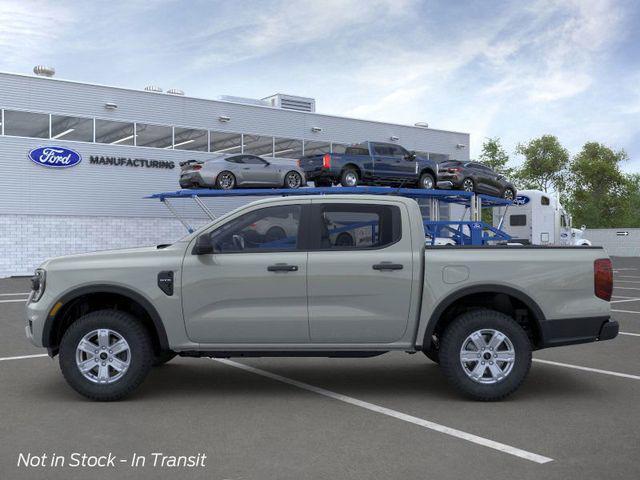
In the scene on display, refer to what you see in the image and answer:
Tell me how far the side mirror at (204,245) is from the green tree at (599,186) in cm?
7090

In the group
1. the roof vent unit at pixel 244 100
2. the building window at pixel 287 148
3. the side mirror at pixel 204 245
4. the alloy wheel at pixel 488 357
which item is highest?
the roof vent unit at pixel 244 100

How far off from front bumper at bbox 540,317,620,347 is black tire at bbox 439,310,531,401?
0.88ft

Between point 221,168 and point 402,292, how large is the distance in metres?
17.4

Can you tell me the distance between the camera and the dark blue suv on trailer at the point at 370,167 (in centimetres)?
2162

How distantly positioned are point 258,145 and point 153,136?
16.6ft

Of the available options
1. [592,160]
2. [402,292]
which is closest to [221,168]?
[402,292]

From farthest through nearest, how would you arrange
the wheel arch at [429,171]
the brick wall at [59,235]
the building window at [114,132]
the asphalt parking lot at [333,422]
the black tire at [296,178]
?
the building window at [114,132], the brick wall at [59,235], the black tire at [296,178], the wheel arch at [429,171], the asphalt parking lot at [333,422]

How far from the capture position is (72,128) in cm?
2794

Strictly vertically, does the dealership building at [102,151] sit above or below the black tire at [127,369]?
above

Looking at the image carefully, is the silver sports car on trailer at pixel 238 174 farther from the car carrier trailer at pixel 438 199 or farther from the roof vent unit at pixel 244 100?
the roof vent unit at pixel 244 100

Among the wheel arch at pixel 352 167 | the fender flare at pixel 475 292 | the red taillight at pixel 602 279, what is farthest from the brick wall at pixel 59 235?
the red taillight at pixel 602 279

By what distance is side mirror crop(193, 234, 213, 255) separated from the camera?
6227 millimetres

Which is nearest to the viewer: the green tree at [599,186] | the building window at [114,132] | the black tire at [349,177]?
the black tire at [349,177]

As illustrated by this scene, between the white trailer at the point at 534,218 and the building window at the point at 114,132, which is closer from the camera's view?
the building window at the point at 114,132
